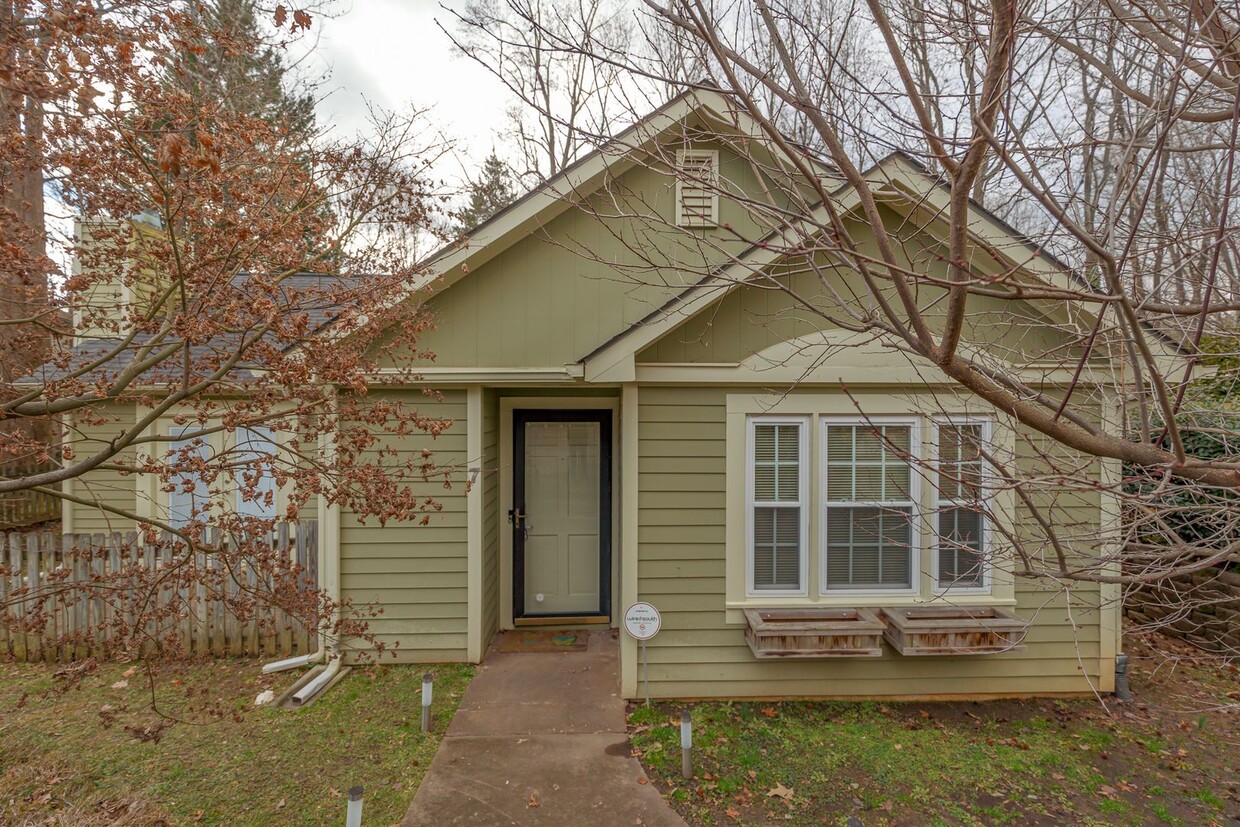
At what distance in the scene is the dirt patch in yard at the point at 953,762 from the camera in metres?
3.75

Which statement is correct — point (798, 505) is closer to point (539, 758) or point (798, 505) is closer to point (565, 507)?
point (565, 507)

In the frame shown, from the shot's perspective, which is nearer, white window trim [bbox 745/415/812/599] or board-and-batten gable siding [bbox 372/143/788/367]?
white window trim [bbox 745/415/812/599]

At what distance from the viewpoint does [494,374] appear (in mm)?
5500

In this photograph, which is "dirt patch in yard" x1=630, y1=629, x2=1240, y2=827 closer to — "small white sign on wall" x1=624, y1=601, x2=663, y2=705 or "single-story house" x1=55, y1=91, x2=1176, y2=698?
"single-story house" x1=55, y1=91, x2=1176, y2=698

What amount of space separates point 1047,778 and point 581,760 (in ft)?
10.6

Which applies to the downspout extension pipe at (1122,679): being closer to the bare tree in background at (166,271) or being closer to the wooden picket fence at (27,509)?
the bare tree in background at (166,271)

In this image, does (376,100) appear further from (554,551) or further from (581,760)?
(581,760)

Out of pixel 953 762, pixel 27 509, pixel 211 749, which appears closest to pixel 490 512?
pixel 211 749

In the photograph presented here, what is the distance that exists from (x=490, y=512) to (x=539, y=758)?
2.50 metres

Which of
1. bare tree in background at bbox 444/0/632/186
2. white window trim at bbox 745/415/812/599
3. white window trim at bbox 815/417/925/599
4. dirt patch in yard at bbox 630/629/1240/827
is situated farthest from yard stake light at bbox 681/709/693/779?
bare tree in background at bbox 444/0/632/186

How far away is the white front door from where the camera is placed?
21.7 feet

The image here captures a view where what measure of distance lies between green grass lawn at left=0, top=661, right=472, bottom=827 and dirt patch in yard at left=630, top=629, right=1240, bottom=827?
182cm

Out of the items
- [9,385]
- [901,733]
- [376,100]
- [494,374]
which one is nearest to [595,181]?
[494,374]

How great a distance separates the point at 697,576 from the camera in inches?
200
